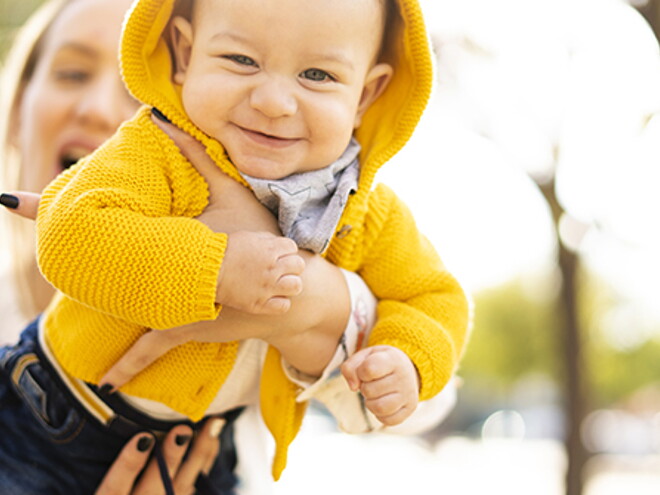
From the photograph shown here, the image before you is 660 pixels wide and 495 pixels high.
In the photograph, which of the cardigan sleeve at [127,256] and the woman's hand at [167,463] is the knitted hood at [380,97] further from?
the woman's hand at [167,463]

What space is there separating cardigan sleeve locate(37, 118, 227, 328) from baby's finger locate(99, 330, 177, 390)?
173 mm

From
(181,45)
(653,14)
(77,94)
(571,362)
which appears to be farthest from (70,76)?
(571,362)

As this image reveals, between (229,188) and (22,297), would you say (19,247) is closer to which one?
(22,297)

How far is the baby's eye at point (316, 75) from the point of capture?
1243mm

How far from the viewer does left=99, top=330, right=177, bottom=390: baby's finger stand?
4.16 ft

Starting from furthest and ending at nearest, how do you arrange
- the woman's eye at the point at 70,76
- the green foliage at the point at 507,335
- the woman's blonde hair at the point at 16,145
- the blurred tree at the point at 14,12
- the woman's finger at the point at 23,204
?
1. the green foliage at the point at 507,335
2. the blurred tree at the point at 14,12
3. the woman's blonde hair at the point at 16,145
4. the woman's eye at the point at 70,76
5. the woman's finger at the point at 23,204

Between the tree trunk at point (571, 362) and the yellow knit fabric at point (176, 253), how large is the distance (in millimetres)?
4407

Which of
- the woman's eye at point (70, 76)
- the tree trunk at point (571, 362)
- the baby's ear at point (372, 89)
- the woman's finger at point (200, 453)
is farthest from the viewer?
the tree trunk at point (571, 362)

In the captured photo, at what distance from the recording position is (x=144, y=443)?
155 cm

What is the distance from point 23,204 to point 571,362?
502cm

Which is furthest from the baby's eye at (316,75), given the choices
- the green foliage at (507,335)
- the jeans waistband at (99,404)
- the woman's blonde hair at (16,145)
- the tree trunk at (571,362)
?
the green foliage at (507,335)

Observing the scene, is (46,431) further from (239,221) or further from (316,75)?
(316,75)

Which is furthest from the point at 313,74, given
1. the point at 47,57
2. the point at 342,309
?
the point at 47,57

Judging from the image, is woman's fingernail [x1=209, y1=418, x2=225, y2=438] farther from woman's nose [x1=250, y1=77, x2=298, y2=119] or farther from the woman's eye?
the woman's eye
